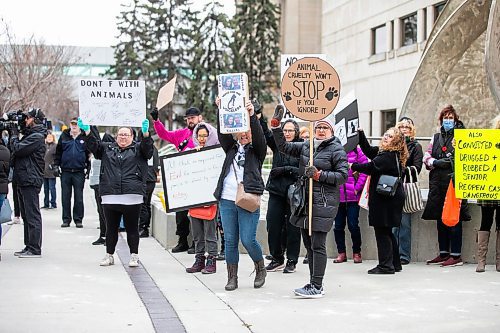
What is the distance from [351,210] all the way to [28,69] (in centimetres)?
3088

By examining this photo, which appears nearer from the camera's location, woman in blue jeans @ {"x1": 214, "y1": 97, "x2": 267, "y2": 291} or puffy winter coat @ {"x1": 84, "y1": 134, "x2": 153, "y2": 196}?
woman in blue jeans @ {"x1": 214, "y1": 97, "x2": 267, "y2": 291}

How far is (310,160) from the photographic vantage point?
8828mm

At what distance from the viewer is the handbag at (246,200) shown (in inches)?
353

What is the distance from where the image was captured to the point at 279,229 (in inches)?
412

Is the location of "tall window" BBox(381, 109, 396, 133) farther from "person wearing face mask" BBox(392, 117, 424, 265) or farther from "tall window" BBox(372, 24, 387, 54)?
"person wearing face mask" BBox(392, 117, 424, 265)

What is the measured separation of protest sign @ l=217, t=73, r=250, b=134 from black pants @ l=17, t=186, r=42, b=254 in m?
3.60

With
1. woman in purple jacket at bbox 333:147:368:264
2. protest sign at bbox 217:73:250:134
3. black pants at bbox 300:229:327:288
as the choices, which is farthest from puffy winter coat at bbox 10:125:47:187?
black pants at bbox 300:229:327:288

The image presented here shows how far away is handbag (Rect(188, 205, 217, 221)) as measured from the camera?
420 inches

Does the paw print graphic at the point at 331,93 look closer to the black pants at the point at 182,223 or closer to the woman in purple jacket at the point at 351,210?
the woman in purple jacket at the point at 351,210

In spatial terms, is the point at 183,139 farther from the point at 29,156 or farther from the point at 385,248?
the point at 385,248

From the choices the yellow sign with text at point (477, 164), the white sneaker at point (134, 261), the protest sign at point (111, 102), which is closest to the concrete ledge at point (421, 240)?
the yellow sign with text at point (477, 164)

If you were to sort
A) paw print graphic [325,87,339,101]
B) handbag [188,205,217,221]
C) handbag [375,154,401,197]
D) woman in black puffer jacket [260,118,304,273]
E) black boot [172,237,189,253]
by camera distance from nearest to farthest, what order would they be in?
paw print graphic [325,87,339,101], handbag [375,154,401,197], woman in black puffer jacket [260,118,304,273], handbag [188,205,217,221], black boot [172,237,189,253]

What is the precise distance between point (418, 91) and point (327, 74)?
620cm

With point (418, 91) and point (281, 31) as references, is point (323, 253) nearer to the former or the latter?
point (418, 91)
